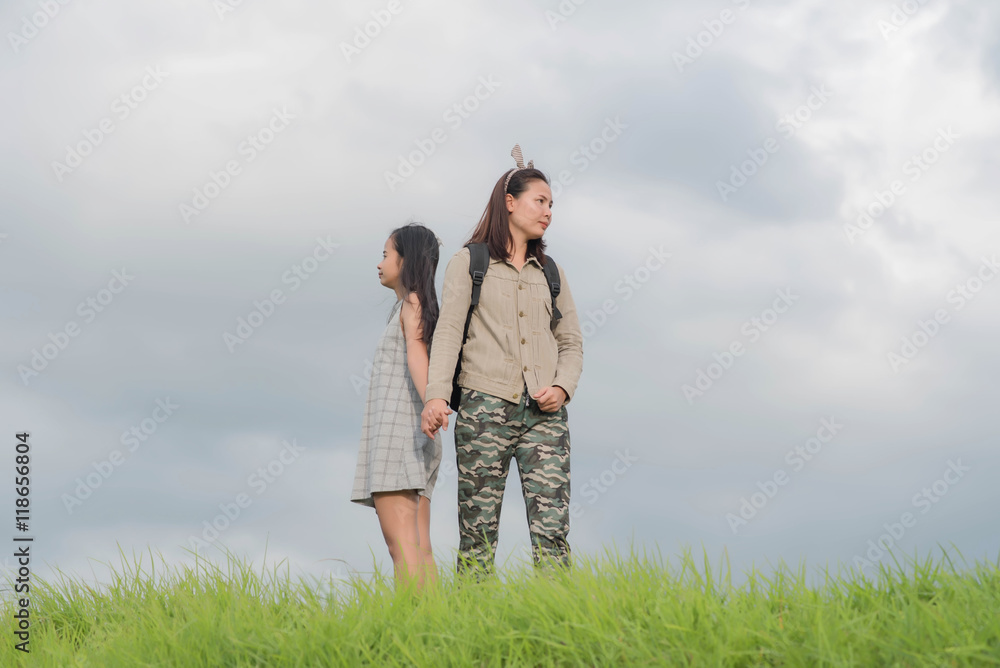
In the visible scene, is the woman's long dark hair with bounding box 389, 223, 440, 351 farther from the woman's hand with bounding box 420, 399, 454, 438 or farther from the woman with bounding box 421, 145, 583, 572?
the woman's hand with bounding box 420, 399, 454, 438

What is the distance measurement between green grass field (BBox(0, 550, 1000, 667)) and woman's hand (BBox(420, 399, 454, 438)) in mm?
762

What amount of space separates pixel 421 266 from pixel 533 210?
0.75 meters

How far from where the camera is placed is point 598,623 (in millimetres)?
3418

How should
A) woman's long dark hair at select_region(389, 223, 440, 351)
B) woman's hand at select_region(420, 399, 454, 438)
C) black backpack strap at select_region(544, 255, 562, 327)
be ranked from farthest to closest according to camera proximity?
black backpack strap at select_region(544, 255, 562, 327)
woman's long dark hair at select_region(389, 223, 440, 351)
woman's hand at select_region(420, 399, 454, 438)

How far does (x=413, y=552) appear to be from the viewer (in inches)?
188

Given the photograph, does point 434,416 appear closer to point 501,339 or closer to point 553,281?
point 501,339

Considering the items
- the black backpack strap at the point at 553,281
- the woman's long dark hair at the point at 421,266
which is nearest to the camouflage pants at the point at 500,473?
the woman's long dark hair at the point at 421,266

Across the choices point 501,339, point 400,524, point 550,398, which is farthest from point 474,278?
point 400,524

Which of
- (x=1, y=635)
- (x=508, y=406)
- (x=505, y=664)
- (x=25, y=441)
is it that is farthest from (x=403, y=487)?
(x=1, y=635)

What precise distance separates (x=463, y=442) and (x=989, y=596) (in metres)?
2.59

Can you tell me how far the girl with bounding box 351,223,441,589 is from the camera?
A: 191 inches

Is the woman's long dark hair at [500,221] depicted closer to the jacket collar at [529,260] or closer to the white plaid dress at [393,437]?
the jacket collar at [529,260]

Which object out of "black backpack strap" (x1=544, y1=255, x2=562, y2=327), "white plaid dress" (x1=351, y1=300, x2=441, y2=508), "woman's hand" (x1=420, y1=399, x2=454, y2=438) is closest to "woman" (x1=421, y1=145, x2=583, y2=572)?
"woman's hand" (x1=420, y1=399, x2=454, y2=438)

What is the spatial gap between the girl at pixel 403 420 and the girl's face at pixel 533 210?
562 millimetres
